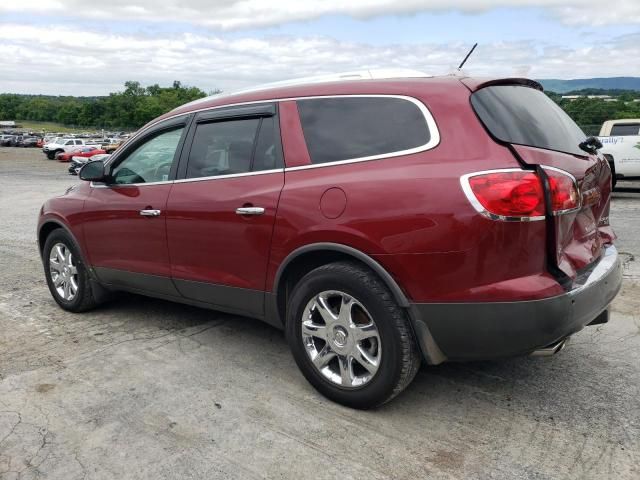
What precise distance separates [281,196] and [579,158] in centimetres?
169

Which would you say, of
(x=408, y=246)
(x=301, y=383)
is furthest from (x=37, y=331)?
(x=408, y=246)

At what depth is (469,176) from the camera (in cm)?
293

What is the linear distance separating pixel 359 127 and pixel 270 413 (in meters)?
1.68

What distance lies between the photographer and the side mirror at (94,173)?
4.88 meters

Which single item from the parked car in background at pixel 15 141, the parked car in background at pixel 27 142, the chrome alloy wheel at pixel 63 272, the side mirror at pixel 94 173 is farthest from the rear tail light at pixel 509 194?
the parked car in background at pixel 15 141

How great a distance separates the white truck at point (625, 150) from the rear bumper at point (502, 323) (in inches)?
491

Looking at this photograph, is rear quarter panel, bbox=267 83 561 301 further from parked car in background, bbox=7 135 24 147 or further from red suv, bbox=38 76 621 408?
parked car in background, bbox=7 135 24 147

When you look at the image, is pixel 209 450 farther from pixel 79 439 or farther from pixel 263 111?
pixel 263 111

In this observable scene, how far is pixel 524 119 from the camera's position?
129 inches

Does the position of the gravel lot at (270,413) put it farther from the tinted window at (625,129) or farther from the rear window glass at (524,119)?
the tinted window at (625,129)

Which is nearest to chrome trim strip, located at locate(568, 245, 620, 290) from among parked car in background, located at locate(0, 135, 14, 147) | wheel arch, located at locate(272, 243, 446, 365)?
wheel arch, located at locate(272, 243, 446, 365)

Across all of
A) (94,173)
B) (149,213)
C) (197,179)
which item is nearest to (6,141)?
(94,173)

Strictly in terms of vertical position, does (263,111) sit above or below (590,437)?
above

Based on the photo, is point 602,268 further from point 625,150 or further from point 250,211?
point 625,150
